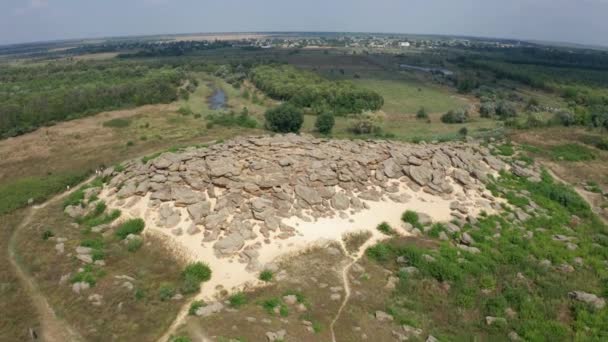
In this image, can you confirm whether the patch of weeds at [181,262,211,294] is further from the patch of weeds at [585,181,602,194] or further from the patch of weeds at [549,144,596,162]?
the patch of weeds at [549,144,596,162]

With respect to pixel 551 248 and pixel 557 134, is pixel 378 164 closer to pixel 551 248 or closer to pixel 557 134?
pixel 551 248

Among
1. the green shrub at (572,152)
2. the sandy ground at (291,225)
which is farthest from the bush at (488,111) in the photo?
the sandy ground at (291,225)

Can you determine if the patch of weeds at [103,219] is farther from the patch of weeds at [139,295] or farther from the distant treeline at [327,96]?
the distant treeline at [327,96]

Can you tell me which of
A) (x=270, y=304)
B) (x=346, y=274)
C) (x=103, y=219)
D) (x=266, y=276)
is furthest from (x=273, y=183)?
(x=103, y=219)

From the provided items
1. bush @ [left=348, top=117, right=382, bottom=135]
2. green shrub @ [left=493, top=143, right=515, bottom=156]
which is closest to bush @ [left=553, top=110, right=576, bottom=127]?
green shrub @ [left=493, top=143, right=515, bottom=156]

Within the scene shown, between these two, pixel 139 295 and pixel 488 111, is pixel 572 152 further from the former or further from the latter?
pixel 139 295

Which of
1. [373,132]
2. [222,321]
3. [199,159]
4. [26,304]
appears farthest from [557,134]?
[26,304]
